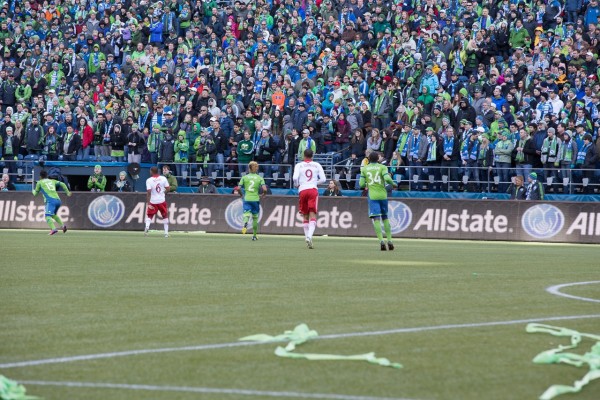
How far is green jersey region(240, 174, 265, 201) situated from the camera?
2945 centimetres

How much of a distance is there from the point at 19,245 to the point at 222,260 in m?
6.65

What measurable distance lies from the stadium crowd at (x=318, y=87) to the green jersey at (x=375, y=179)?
28.7 feet

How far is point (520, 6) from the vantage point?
3622cm

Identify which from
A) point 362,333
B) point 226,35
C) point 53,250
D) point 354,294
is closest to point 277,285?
point 354,294

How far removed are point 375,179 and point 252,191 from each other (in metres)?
6.12

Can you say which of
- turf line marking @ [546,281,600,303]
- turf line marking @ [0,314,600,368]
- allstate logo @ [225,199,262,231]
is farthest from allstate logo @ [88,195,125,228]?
turf line marking @ [0,314,600,368]

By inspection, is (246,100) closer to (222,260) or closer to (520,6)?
(520,6)

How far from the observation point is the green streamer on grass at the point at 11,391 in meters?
6.18

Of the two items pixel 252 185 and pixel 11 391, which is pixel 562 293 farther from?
pixel 252 185

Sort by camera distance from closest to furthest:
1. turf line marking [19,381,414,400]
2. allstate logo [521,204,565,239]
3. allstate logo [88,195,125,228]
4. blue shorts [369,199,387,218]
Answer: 1. turf line marking [19,381,414,400]
2. blue shorts [369,199,387,218]
3. allstate logo [521,204,565,239]
4. allstate logo [88,195,125,228]

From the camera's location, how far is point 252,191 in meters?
29.6

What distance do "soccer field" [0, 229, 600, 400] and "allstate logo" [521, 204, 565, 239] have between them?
1122cm

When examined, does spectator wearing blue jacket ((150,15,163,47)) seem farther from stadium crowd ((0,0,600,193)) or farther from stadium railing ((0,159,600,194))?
stadium railing ((0,159,600,194))

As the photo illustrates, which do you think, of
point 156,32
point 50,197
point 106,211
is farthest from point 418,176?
point 156,32
